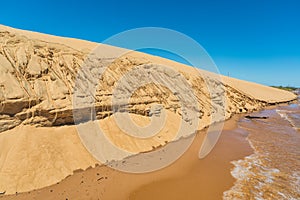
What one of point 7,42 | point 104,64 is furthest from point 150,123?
point 7,42

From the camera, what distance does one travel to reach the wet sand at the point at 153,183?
5.88 m

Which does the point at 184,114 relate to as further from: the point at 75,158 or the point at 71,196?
the point at 71,196

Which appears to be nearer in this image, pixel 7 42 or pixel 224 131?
pixel 7 42

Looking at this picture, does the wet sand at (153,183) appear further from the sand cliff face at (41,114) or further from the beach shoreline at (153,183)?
the sand cliff face at (41,114)

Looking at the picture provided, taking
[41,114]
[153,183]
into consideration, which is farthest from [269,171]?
[41,114]

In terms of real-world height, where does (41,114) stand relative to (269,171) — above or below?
above

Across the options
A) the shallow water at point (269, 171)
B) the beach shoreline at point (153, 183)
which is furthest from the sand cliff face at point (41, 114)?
the shallow water at point (269, 171)

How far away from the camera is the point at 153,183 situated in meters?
6.78

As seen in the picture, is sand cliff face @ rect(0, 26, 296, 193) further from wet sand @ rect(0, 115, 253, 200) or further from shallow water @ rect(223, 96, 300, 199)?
shallow water @ rect(223, 96, 300, 199)

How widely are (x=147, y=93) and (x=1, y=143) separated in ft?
25.4

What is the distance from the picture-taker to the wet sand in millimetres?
5883

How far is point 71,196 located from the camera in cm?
568

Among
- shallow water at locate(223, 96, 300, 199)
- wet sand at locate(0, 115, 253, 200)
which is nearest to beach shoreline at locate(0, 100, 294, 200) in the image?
wet sand at locate(0, 115, 253, 200)

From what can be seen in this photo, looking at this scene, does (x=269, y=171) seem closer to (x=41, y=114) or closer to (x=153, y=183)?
(x=153, y=183)
